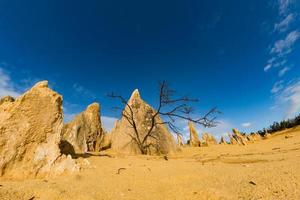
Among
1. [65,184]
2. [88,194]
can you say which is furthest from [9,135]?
[88,194]

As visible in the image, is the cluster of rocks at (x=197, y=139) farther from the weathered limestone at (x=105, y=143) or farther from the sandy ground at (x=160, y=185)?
the sandy ground at (x=160, y=185)

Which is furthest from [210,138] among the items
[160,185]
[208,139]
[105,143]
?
[160,185]

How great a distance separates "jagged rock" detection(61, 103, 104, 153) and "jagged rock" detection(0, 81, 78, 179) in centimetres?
813

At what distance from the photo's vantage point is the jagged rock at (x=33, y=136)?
370 cm

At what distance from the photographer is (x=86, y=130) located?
46.0 feet

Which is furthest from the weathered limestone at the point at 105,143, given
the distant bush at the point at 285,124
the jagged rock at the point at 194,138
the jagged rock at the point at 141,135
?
the distant bush at the point at 285,124

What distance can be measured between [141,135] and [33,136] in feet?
26.0

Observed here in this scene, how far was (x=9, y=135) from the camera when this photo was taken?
12.7 ft

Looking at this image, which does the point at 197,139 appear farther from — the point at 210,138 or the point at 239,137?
the point at 239,137

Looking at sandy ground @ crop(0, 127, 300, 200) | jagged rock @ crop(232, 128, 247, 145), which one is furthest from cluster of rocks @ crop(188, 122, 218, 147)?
sandy ground @ crop(0, 127, 300, 200)

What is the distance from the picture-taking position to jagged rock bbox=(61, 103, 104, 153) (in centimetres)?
1296

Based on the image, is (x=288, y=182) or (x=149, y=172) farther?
(x=149, y=172)

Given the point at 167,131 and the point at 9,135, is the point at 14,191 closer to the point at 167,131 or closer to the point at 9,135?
the point at 9,135

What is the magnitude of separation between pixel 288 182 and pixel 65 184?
3537 mm
